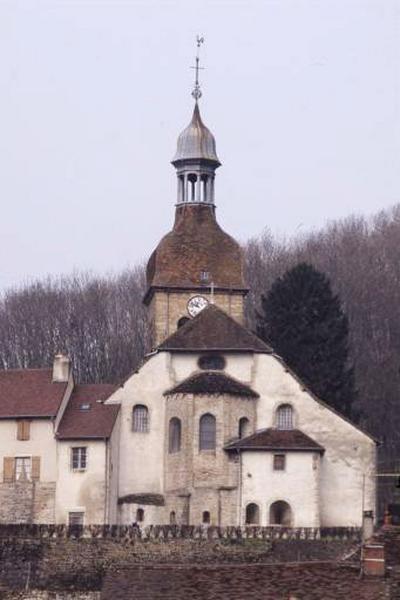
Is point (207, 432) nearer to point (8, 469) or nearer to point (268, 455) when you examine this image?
point (268, 455)

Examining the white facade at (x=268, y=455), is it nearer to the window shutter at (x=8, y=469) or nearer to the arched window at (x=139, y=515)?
the arched window at (x=139, y=515)

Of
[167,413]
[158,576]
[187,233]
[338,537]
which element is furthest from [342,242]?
[158,576]

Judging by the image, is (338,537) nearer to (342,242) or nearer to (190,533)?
(190,533)

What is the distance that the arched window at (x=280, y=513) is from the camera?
75.3 m

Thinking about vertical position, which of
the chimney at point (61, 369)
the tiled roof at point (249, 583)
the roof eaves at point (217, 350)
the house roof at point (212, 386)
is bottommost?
the tiled roof at point (249, 583)

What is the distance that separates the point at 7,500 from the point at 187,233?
63.8 feet

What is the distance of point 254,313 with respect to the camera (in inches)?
4304

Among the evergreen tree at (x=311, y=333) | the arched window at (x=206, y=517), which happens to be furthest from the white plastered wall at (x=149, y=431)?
the evergreen tree at (x=311, y=333)

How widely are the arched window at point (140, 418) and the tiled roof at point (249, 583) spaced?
35.8 metres

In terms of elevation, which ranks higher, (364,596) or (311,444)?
(311,444)

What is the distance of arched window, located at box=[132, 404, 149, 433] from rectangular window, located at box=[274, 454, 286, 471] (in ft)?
24.6

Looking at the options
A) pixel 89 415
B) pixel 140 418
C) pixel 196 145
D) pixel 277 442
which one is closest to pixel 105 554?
pixel 277 442

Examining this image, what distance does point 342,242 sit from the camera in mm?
126812

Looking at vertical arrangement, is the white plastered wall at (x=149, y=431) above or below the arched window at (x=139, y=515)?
above
